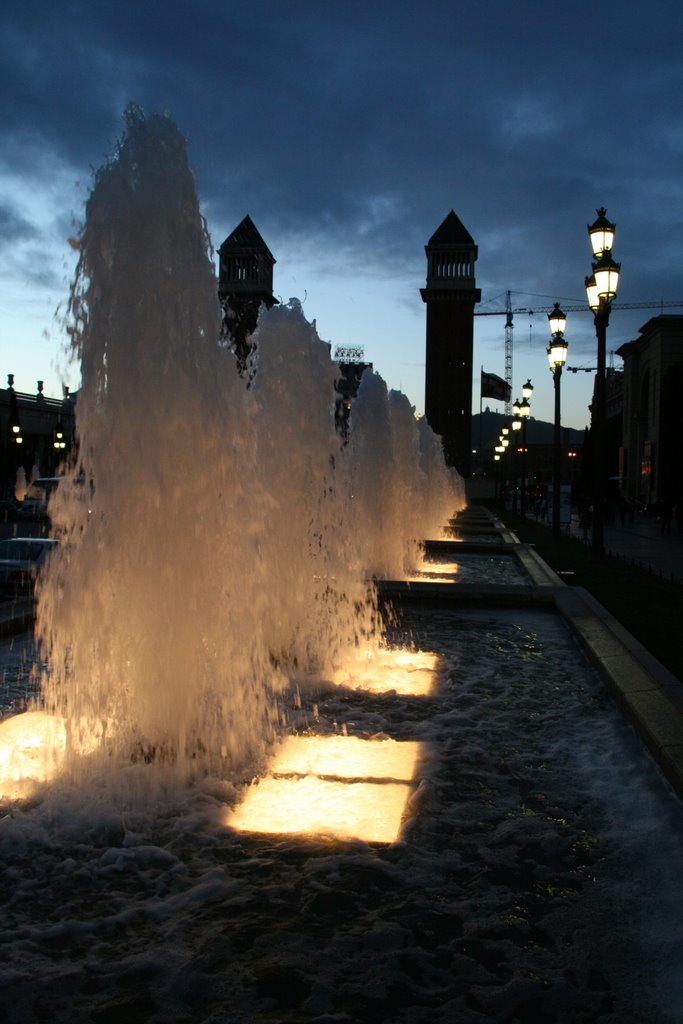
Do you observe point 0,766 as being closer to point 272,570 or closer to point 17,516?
point 272,570

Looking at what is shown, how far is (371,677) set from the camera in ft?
20.9

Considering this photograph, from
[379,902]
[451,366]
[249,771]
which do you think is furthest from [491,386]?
[379,902]

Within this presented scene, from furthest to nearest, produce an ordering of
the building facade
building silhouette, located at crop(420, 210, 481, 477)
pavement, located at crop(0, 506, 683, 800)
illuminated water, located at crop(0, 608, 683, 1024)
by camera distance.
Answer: building silhouette, located at crop(420, 210, 481, 477)
the building facade
pavement, located at crop(0, 506, 683, 800)
illuminated water, located at crop(0, 608, 683, 1024)

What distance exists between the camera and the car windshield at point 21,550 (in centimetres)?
1055

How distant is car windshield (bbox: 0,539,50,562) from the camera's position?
416 inches

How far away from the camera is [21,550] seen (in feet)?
35.1

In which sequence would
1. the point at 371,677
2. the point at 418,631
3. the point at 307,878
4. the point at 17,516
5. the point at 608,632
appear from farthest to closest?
1. the point at 17,516
2. the point at 418,631
3. the point at 608,632
4. the point at 371,677
5. the point at 307,878

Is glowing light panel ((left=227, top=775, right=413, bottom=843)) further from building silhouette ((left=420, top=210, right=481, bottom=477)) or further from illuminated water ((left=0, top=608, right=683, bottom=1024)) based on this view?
building silhouette ((left=420, top=210, right=481, bottom=477))

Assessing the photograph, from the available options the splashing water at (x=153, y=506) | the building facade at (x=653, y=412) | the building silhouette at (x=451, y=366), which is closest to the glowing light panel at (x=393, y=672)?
the splashing water at (x=153, y=506)

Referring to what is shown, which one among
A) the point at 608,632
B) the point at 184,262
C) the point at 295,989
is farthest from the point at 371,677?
the point at 295,989

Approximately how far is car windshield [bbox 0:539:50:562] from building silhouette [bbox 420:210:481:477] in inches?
2921

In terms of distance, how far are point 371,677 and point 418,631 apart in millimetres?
1814

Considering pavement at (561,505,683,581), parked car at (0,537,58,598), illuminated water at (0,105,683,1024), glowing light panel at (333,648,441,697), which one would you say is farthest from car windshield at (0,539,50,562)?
pavement at (561,505,683,581)

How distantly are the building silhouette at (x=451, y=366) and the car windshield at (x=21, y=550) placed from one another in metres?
74.2
